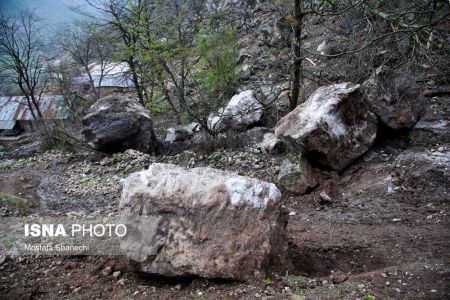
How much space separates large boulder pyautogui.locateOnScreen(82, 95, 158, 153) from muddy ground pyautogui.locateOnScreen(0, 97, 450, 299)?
105 centimetres

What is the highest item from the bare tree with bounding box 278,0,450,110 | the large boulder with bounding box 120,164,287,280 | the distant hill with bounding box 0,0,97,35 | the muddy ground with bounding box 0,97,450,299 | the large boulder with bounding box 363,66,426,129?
the distant hill with bounding box 0,0,97,35

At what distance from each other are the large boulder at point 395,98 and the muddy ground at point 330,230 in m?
0.31

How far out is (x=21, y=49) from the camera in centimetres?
1515

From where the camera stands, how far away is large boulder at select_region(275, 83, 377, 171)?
4.86 meters

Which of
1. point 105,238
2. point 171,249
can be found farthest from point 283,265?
point 105,238

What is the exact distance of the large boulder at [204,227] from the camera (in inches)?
107

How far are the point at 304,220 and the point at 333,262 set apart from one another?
3.73 feet

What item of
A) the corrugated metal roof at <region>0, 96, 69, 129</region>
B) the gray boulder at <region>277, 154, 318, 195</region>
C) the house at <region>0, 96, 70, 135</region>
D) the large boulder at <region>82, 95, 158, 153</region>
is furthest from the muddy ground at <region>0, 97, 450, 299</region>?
the house at <region>0, 96, 70, 135</region>

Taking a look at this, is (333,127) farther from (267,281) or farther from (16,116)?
(16,116)

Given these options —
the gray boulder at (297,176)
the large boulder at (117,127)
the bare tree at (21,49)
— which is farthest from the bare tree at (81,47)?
the gray boulder at (297,176)

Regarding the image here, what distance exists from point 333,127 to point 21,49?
15325 mm

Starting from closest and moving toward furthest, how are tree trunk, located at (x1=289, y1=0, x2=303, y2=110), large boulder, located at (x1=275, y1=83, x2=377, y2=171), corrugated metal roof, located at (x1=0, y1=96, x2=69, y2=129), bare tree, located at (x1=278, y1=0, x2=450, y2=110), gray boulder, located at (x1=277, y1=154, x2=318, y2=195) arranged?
bare tree, located at (x1=278, y1=0, x2=450, y2=110) < large boulder, located at (x1=275, y1=83, x2=377, y2=171) < gray boulder, located at (x1=277, y1=154, x2=318, y2=195) < tree trunk, located at (x1=289, y1=0, x2=303, y2=110) < corrugated metal roof, located at (x1=0, y1=96, x2=69, y2=129)

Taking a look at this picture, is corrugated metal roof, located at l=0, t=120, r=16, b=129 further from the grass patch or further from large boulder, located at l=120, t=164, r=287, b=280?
large boulder, located at l=120, t=164, r=287, b=280

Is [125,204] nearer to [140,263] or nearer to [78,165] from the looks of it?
[140,263]
